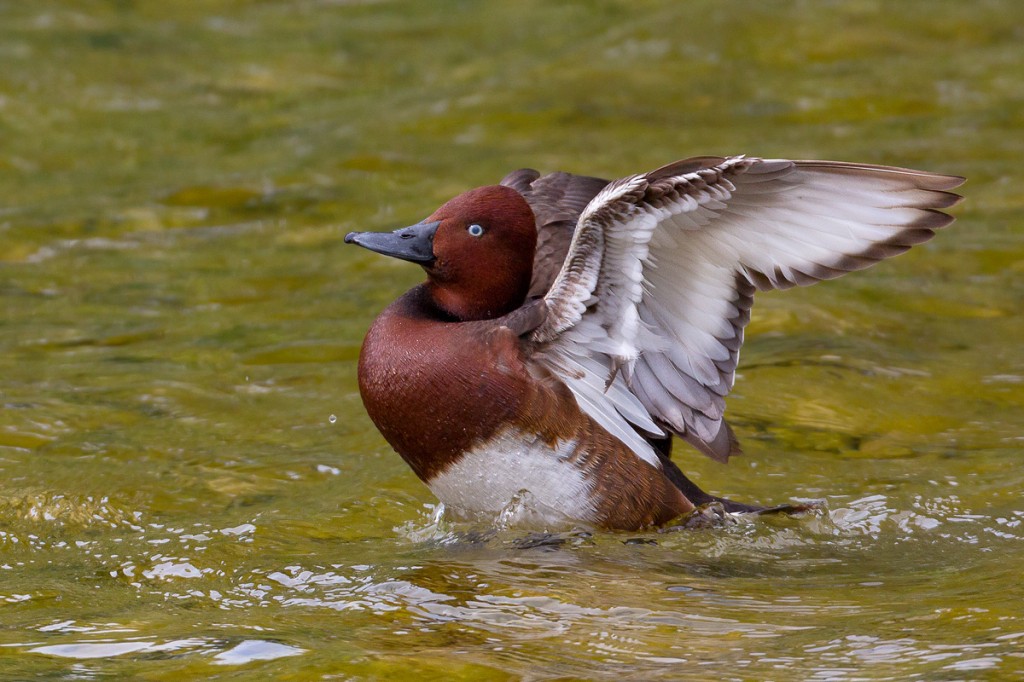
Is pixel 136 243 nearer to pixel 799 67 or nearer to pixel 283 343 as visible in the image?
pixel 283 343

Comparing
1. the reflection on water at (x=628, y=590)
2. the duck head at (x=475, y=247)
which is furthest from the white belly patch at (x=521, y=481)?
the duck head at (x=475, y=247)

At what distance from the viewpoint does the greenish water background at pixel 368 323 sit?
444 cm

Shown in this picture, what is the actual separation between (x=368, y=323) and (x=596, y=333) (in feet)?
10.3

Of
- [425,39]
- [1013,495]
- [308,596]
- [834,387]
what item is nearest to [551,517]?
[308,596]

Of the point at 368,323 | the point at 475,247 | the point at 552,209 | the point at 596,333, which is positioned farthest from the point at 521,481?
the point at 368,323

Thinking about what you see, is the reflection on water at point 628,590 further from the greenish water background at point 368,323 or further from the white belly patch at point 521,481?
the white belly patch at point 521,481

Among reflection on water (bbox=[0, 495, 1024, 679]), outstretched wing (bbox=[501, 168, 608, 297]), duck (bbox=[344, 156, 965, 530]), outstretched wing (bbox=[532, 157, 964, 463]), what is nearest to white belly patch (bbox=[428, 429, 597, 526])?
duck (bbox=[344, 156, 965, 530])

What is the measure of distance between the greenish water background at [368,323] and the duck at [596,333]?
255mm

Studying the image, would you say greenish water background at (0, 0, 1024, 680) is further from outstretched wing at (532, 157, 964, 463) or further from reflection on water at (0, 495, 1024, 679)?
outstretched wing at (532, 157, 964, 463)

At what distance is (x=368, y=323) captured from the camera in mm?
8172

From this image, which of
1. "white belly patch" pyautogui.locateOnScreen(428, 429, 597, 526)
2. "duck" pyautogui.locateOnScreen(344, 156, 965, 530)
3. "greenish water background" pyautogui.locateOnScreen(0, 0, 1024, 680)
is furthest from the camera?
"white belly patch" pyautogui.locateOnScreen(428, 429, 597, 526)

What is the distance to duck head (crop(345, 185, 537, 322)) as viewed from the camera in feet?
17.7

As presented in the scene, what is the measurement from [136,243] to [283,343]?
2.27 meters

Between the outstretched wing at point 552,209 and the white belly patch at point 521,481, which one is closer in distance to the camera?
the white belly patch at point 521,481
